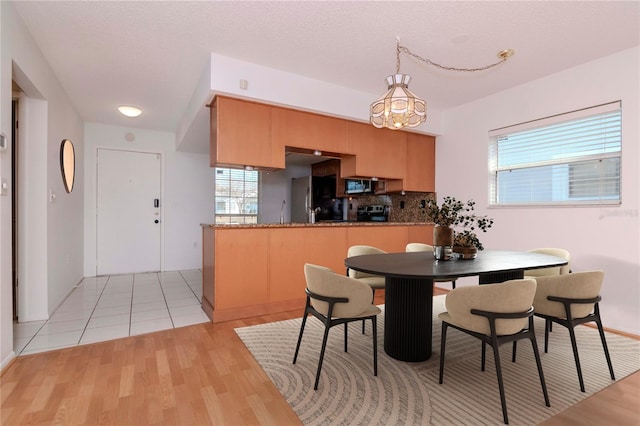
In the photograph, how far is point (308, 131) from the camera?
3.84 meters

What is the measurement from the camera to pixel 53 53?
3027 millimetres

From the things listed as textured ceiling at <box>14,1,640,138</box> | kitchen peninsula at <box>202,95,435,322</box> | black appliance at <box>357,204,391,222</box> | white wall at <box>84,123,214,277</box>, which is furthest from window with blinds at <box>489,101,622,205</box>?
white wall at <box>84,123,214,277</box>

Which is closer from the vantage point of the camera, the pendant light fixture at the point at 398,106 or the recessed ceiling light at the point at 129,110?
the pendant light fixture at the point at 398,106

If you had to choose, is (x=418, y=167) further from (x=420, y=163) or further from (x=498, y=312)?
(x=498, y=312)

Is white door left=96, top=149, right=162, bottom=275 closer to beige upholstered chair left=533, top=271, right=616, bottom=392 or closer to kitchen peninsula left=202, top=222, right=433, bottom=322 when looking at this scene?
→ kitchen peninsula left=202, top=222, right=433, bottom=322

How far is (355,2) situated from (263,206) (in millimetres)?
5264

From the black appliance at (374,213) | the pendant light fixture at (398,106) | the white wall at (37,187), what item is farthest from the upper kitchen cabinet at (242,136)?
the black appliance at (374,213)

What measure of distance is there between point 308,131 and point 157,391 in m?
2.95

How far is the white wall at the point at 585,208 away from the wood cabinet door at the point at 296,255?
6.89 feet

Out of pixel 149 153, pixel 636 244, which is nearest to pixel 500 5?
pixel 636 244

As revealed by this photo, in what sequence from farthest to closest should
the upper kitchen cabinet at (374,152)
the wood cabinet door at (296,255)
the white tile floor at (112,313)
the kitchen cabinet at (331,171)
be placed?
the kitchen cabinet at (331,171) → the upper kitchen cabinet at (374,152) → the wood cabinet door at (296,255) → the white tile floor at (112,313)

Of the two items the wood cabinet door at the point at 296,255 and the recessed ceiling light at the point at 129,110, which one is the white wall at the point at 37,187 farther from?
the wood cabinet door at the point at 296,255

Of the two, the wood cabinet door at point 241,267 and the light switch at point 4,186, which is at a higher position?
the light switch at point 4,186

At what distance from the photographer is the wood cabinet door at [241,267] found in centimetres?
317
